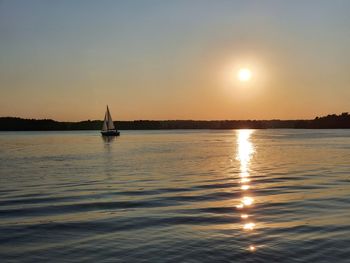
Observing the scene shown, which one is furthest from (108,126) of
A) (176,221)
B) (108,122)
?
(176,221)

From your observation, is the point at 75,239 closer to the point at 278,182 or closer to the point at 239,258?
the point at 239,258

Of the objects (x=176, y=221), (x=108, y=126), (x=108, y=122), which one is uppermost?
(x=108, y=122)

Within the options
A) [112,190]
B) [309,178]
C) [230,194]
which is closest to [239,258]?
[230,194]

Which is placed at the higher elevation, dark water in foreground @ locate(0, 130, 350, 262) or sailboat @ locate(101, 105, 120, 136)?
sailboat @ locate(101, 105, 120, 136)

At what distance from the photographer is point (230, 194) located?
92.3 feet

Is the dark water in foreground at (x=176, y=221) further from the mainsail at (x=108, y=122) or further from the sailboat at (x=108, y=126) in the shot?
the sailboat at (x=108, y=126)

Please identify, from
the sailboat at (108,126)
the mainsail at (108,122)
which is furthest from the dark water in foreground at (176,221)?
the sailboat at (108,126)

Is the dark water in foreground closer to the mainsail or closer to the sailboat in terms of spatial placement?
the mainsail

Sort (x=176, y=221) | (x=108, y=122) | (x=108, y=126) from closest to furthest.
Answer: (x=176, y=221) < (x=108, y=122) < (x=108, y=126)

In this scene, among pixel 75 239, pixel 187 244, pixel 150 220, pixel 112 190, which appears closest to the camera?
pixel 187 244

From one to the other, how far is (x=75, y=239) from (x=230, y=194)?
13674 millimetres

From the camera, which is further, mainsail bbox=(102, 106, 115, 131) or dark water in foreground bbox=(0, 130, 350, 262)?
mainsail bbox=(102, 106, 115, 131)

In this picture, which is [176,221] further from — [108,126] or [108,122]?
[108,126]

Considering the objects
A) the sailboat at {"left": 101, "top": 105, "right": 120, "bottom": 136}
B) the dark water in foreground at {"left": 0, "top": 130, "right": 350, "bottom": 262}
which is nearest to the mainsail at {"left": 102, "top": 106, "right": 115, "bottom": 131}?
the sailboat at {"left": 101, "top": 105, "right": 120, "bottom": 136}
